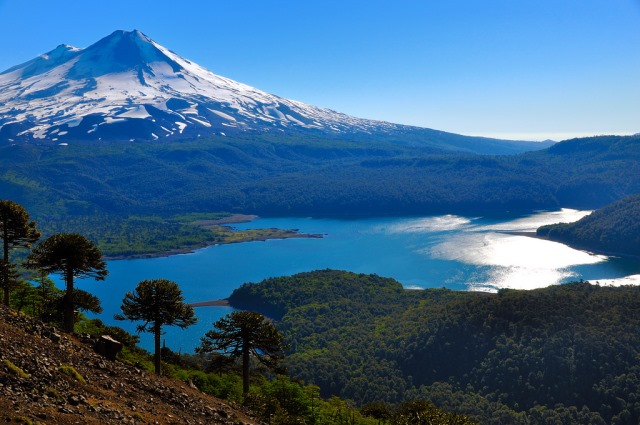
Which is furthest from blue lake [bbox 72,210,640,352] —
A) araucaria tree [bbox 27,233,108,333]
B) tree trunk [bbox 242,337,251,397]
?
araucaria tree [bbox 27,233,108,333]

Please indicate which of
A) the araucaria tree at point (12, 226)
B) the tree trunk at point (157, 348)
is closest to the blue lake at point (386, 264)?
the araucaria tree at point (12, 226)

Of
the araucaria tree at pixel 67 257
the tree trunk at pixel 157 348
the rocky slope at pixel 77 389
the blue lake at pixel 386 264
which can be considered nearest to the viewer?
the rocky slope at pixel 77 389

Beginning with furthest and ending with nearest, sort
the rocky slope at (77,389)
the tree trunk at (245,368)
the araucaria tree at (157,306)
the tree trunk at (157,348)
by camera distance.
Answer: the tree trunk at (245,368) < the araucaria tree at (157,306) < the tree trunk at (157,348) < the rocky slope at (77,389)

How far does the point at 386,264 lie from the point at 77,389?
131416mm

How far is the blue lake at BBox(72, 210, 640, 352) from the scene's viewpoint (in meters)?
118

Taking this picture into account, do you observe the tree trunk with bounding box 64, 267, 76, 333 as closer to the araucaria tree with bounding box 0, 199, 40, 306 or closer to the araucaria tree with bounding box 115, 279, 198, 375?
the araucaria tree with bounding box 115, 279, 198, 375

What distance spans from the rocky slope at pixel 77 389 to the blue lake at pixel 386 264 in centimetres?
7013

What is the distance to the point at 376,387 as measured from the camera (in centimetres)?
6338

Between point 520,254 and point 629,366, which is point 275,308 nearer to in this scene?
point 629,366

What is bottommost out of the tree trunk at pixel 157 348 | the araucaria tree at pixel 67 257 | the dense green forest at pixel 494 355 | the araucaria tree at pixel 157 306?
the dense green forest at pixel 494 355

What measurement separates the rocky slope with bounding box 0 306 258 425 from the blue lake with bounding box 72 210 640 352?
70133 mm

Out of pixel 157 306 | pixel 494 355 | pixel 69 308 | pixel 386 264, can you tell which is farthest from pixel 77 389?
pixel 386 264

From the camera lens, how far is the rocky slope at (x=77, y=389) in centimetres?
1338

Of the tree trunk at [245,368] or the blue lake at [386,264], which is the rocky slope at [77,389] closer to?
the tree trunk at [245,368]
